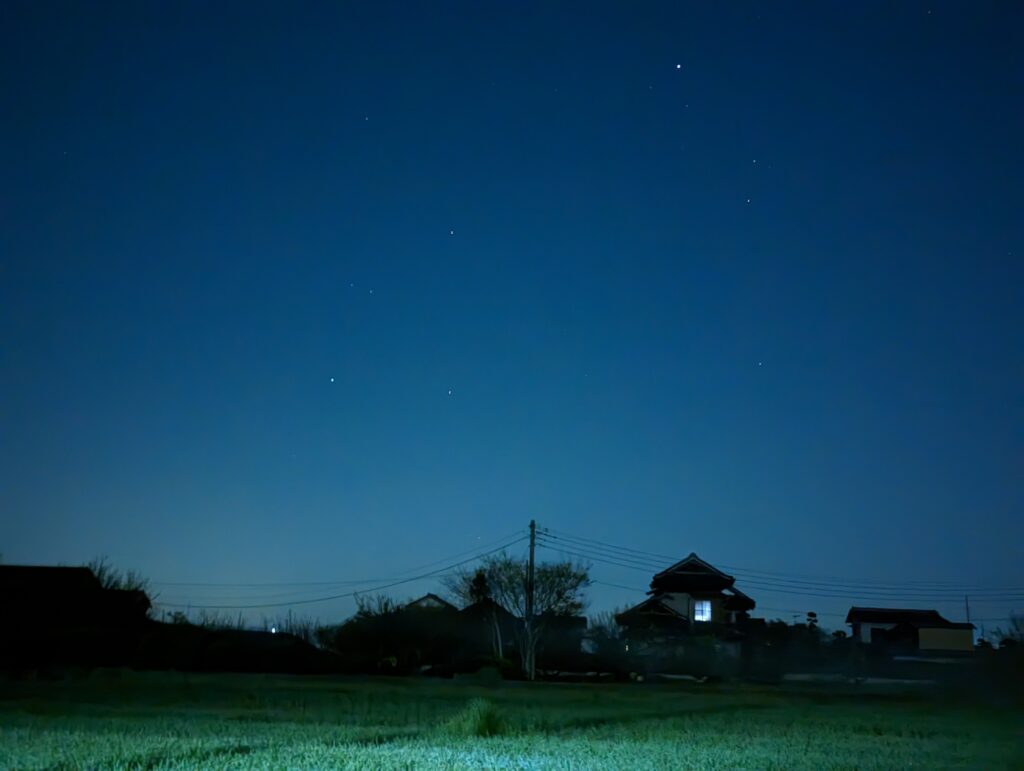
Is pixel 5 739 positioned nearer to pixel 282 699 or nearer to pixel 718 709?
pixel 282 699

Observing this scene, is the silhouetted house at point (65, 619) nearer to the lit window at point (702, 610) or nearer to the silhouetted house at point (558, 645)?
the silhouetted house at point (558, 645)

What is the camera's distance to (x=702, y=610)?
72.4 metres

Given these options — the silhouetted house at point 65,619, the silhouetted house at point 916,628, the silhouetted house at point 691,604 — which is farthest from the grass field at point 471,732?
the silhouetted house at point 916,628

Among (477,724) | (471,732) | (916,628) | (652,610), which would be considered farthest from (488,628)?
(471,732)

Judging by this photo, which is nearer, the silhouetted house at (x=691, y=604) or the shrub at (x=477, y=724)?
the shrub at (x=477, y=724)

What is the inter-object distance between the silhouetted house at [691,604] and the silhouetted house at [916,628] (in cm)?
1192

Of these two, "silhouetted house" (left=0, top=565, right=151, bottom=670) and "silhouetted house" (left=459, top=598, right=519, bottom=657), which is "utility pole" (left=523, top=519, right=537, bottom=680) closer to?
"silhouetted house" (left=459, top=598, right=519, bottom=657)

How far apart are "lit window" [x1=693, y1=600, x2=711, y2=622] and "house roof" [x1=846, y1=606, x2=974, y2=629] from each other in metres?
17.5

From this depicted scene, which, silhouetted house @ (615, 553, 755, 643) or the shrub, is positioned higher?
silhouetted house @ (615, 553, 755, 643)

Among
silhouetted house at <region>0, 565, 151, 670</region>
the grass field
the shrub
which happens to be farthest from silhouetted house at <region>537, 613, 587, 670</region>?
the shrub

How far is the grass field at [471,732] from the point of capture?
13508 mm

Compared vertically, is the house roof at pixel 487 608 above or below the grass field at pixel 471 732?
above

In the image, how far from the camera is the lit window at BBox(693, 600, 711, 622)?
2844 inches

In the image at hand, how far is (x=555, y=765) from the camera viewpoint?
13.3 m
